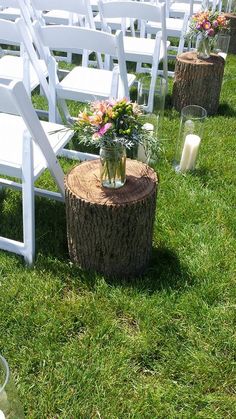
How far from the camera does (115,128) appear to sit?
2.24 meters

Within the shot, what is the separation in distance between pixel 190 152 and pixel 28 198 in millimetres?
1514

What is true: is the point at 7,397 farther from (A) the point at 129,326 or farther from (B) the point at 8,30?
(B) the point at 8,30

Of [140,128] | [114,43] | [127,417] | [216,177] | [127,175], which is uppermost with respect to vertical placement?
[114,43]

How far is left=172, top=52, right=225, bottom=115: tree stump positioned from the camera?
14.6ft

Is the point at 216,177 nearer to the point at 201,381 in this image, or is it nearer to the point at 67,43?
the point at 67,43

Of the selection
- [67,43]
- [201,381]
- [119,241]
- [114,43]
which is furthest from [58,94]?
[201,381]

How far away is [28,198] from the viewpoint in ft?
8.34

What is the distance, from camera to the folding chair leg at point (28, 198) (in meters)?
2.39

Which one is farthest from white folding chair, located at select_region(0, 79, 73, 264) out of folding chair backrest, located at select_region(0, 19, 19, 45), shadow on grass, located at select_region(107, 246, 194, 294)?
folding chair backrest, located at select_region(0, 19, 19, 45)

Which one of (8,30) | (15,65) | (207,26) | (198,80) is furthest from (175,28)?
(8,30)

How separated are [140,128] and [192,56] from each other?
2.63 metres

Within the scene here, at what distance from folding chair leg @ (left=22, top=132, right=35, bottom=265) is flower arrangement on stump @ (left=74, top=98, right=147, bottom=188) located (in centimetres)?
29

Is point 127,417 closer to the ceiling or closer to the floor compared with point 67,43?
closer to the floor

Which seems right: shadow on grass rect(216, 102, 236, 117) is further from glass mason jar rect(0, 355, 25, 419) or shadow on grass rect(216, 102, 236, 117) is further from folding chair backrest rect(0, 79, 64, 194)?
glass mason jar rect(0, 355, 25, 419)
